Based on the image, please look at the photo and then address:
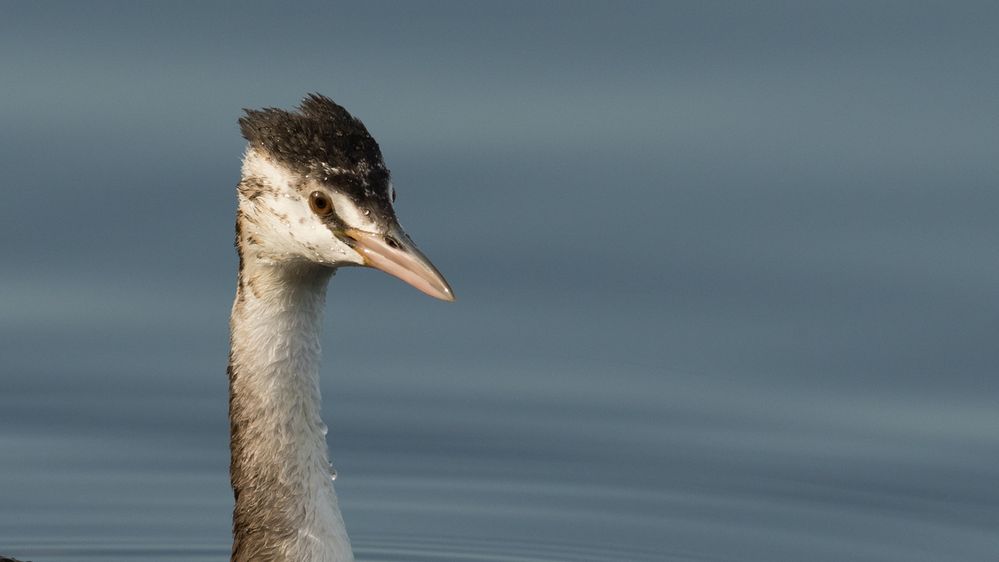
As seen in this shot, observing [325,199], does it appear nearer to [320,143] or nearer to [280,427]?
[320,143]

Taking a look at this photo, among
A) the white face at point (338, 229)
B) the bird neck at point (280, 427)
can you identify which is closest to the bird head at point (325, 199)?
the white face at point (338, 229)

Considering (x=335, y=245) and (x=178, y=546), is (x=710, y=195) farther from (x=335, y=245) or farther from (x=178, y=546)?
(x=335, y=245)

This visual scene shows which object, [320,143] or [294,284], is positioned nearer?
[320,143]

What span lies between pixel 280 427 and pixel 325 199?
3.59ft

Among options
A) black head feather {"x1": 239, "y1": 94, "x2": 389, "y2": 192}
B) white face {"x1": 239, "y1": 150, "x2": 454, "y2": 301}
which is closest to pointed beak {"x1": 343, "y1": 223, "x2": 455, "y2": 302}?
white face {"x1": 239, "y1": 150, "x2": 454, "y2": 301}

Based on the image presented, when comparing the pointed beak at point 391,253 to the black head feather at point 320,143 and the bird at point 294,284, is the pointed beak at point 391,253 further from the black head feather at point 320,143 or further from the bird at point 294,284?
the black head feather at point 320,143

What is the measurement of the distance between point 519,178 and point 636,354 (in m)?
1.09

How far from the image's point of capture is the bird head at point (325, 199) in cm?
841

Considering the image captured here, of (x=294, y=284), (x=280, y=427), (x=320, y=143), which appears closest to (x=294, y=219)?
(x=320, y=143)

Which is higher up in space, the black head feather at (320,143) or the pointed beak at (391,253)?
the black head feather at (320,143)

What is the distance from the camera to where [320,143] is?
8.46 m

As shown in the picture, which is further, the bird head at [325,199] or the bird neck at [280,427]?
the bird neck at [280,427]

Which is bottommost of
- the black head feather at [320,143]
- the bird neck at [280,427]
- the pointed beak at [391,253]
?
the bird neck at [280,427]

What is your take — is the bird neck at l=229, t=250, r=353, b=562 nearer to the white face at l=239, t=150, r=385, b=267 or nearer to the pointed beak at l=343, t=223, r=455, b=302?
the white face at l=239, t=150, r=385, b=267
